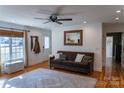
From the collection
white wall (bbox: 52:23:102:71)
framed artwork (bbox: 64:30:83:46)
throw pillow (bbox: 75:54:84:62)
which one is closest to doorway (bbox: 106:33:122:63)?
white wall (bbox: 52:23:102:71)

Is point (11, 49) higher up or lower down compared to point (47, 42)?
lower down

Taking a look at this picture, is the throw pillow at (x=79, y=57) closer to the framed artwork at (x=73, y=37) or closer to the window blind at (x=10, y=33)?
the framed artwork at (x=73, y=37)

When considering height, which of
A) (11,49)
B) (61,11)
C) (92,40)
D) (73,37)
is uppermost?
(61,11)

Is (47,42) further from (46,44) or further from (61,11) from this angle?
(61,11)

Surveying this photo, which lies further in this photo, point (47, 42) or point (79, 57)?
point (47, 42)

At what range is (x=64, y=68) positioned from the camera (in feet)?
17.4

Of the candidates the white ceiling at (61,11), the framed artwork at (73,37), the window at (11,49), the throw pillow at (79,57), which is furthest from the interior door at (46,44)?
the white ceiling at (61,11)

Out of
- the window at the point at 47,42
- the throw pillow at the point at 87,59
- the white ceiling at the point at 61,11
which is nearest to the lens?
the white ceiling at the point at 61,11

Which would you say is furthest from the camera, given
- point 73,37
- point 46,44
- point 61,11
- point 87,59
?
point 46,44

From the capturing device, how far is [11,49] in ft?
18.5

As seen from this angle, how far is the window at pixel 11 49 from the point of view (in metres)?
5.19

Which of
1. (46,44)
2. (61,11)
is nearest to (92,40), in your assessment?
(61,11)
